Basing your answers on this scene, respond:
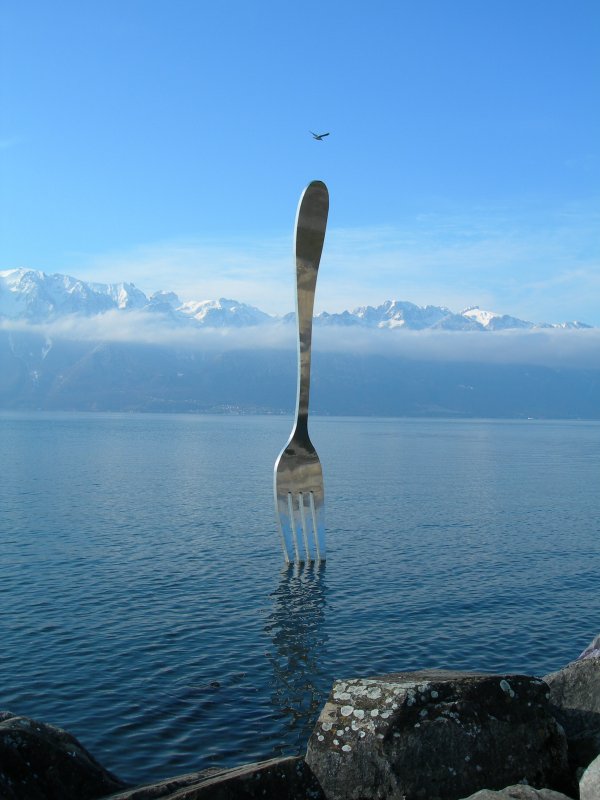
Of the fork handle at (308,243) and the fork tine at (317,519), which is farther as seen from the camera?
the fork tine at (317,519)

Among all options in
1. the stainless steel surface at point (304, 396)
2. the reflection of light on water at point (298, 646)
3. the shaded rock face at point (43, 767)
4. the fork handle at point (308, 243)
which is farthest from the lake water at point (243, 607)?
the fork handle at point (308, 243)

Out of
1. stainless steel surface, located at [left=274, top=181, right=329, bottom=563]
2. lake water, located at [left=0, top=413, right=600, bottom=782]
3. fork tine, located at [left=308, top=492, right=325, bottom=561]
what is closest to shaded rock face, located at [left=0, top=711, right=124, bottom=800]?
lake water, located at [left=0, top=413, right=600, bottom=782]

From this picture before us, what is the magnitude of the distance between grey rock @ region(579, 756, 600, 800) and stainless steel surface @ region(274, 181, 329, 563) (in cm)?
1702

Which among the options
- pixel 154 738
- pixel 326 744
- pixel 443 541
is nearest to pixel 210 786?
pixel 326 744

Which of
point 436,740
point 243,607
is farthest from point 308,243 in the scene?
point 243,607

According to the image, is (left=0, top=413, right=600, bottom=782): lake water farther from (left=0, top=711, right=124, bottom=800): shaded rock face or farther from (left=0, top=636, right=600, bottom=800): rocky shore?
(left=0, top=636, right=600, bottom=800): rocky shore

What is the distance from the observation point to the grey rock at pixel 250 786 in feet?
41.9

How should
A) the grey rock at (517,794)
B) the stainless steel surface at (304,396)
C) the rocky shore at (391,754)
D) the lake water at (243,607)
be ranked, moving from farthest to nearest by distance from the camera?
the stainless steel surface at (304,396)
the lake water at (243,607)
the rocky shore at (391,754)
the grey rock at (517,794)

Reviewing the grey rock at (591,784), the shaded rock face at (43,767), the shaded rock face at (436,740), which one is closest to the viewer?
the grey rock at (591,784)

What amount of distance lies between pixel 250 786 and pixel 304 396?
16174mm

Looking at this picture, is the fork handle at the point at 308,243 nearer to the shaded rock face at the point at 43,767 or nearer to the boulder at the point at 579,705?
the boulder at the point at 579,705

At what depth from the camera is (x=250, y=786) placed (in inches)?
513

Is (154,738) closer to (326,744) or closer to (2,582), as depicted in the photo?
(326,744)

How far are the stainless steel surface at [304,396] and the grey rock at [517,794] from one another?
658 inches
